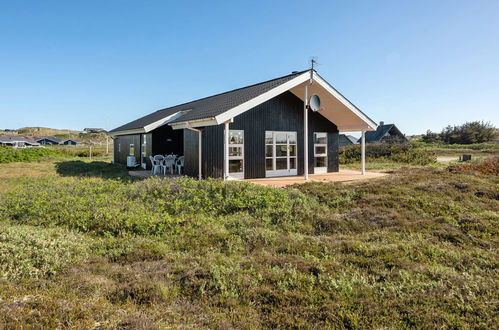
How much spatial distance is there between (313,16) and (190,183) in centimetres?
892

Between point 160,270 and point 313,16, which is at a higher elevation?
point 313,16

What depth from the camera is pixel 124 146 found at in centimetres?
1980

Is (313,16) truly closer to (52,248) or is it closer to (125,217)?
(125,217)

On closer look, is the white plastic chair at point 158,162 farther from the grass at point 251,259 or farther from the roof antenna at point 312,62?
the roof antenna at point 312,62

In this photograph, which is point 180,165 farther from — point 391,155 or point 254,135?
point 391,155

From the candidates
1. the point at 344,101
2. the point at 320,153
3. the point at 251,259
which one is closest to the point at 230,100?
the point at 344,101

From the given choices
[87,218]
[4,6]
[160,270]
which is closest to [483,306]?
[160,270]

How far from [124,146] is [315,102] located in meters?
13.2

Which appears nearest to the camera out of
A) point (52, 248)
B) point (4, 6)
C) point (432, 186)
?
point (52, 248)

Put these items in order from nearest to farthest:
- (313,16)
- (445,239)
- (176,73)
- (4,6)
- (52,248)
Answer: (52,248) < (445,239) < (4,6) < (313,16) < (176,73)

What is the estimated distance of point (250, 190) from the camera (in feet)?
27.1

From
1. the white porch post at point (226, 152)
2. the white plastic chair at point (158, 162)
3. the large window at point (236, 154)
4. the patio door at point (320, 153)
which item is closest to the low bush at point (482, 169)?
the patio door at point (320, 153)

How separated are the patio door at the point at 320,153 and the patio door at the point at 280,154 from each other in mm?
1768

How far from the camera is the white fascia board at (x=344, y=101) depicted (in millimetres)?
11772
